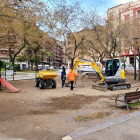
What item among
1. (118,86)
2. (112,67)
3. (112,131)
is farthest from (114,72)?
(112,131)

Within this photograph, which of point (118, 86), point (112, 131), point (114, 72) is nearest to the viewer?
point (112, 131)

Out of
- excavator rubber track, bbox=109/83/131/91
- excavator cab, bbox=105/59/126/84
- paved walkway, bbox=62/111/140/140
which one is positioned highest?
excavator cab, bbox=105/59/126/84

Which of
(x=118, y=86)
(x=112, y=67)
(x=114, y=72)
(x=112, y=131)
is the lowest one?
(x=112, y=131)

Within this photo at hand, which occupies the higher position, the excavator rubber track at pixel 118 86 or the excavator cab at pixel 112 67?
the excavator cab at pixel 112 67

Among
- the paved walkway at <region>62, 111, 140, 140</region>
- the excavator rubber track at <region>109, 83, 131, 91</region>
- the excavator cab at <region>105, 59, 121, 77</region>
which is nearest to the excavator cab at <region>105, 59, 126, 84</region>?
the excavator cab at <region>105, 59, 121, 77</region>

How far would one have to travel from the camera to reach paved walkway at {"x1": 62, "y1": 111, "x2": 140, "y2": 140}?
12.5 feet

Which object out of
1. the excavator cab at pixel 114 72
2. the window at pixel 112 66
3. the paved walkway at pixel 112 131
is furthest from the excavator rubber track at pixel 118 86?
the paved walkway at pixel 112 131

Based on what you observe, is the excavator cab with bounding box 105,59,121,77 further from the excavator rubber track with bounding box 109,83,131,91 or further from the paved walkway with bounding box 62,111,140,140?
the paved walkway with bounding box 62,111,140,140

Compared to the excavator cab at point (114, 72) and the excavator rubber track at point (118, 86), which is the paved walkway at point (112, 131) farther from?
the excavator cab at point (114, 72)

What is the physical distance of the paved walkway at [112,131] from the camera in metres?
3.82

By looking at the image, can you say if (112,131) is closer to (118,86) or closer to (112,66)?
(118,86)

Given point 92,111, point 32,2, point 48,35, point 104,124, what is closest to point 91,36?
point 48,35

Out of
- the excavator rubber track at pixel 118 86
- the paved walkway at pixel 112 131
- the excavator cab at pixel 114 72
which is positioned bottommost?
the paved walkway at pixel 112 131

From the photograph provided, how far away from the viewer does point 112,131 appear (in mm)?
4195
